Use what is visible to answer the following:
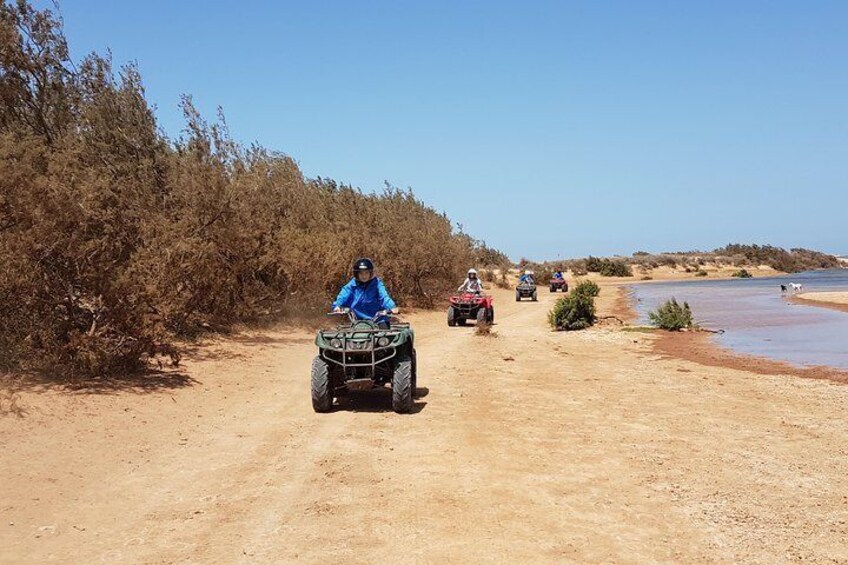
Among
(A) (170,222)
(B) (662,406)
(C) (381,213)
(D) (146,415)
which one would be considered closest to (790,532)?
(B) (662,406)

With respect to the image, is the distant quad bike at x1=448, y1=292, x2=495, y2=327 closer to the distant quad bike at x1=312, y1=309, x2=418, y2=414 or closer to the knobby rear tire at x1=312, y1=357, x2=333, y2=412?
the distant quad bike at x1=312, y1=309, x2=418, y2=414

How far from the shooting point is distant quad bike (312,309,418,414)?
856 centimetres

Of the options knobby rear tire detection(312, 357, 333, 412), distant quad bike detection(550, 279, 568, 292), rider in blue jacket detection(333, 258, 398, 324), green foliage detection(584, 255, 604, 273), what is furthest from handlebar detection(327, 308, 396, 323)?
green foliage detection(584, 255, 604, 273)

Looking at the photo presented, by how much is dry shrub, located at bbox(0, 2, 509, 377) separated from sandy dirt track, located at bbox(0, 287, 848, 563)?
1.28m

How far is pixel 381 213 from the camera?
Result: 95.8ft

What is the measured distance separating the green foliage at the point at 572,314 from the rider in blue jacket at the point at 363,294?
1288cm

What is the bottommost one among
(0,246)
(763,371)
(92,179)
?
(763,371)

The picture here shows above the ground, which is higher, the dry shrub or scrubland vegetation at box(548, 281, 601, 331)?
the dry shrub

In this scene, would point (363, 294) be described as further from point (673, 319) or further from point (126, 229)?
point (673, 319)

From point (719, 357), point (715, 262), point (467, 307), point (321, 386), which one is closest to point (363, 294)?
point (321, 386)

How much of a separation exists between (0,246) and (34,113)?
6.28 m

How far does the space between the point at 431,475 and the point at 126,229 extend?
307 inches

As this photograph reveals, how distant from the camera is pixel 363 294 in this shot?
985 centimetres

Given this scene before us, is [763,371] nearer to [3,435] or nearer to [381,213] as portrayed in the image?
[3,435]
